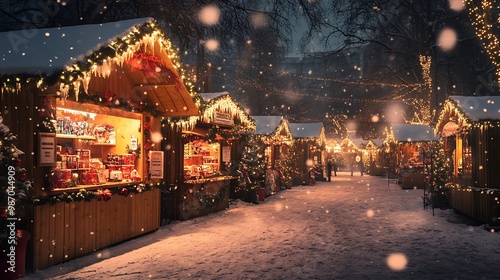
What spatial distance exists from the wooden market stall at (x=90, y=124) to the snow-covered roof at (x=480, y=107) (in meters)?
7.44

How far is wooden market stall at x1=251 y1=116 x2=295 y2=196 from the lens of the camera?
943 inches

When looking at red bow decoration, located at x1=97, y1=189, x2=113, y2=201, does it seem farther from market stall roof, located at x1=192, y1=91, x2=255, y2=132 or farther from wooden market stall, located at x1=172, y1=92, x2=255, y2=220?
market stall roof, located at x1=192, y1=91, x2=255, y2=132

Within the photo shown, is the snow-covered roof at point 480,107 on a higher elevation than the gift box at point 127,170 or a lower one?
higher

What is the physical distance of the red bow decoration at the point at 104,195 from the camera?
9378mm

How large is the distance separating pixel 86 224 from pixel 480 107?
10.7m

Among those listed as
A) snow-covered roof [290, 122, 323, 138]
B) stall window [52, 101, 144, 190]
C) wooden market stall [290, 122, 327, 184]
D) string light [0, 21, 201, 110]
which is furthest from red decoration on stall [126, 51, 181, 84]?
snow-covered roof [290, 122, 323, 138]

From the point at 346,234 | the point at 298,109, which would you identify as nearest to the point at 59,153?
the point at 346,234

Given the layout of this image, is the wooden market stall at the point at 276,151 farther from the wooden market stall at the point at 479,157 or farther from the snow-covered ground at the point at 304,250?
the wooden market stall at the point at 479,157

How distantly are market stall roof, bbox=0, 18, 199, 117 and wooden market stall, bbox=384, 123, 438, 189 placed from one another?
54.8ft

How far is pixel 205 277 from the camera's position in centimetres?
731

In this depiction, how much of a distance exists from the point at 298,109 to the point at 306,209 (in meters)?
31.6

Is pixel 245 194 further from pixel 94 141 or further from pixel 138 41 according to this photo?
pixel 138 41

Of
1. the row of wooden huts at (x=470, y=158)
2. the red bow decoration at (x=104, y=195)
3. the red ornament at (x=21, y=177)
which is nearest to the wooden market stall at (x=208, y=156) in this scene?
the red bow decoration at (x=104, y=195)

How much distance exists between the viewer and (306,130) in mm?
33531
